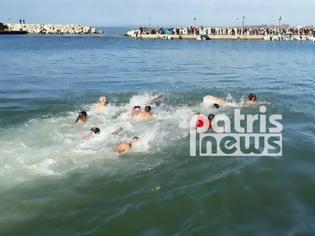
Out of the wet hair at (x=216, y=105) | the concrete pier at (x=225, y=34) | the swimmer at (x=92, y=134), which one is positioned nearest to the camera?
the swimmer at (x=92, y=134)

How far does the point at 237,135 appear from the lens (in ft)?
59.8

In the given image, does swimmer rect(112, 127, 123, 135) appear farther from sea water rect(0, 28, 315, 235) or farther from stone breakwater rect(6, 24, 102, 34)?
stone breakwater rect(6, 24, 102, 34)

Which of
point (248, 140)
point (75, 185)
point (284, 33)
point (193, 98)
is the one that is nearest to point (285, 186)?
point (248, 140)

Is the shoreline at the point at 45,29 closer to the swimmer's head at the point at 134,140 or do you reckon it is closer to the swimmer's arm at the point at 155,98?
the swimmer's arm at the point at 155,98

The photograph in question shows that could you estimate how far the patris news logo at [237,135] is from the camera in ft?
53.9

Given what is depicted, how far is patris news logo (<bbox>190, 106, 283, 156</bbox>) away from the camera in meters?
16.4

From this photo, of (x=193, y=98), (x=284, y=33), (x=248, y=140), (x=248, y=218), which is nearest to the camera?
(x=248, y=218)

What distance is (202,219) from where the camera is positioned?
11508mm

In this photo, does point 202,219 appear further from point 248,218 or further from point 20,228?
point 20,228

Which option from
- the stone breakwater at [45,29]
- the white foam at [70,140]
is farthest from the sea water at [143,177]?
the stone breakwater at [45,29]

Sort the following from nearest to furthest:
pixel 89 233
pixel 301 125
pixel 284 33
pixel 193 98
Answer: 1. pixel 89 233
2. pixel 301 125
3. pixel 193 98
4. pixel 284 33

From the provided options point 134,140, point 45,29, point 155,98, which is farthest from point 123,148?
point 45,29

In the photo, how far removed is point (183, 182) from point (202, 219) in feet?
7.29

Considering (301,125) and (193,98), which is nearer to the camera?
(301,125)
